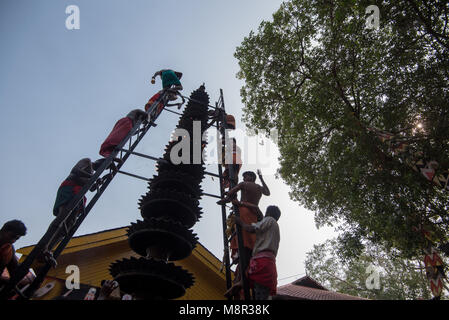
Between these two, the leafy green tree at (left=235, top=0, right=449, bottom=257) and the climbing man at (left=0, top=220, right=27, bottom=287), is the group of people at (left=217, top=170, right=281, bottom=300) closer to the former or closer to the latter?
the climbing man at (left=0, top=220, right=27, bottom=287)

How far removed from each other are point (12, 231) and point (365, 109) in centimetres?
1149

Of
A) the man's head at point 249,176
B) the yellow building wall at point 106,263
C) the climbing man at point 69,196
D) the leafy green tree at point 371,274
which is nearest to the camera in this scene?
Answer: the climbing man at point 69,196

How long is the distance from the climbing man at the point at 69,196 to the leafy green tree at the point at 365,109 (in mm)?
7928

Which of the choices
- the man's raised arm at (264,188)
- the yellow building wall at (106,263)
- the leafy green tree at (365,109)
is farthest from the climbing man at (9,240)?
the leafy green tree at (365,109)

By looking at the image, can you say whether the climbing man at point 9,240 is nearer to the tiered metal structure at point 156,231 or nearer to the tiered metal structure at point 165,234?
the tiered metal structure at point 156,231

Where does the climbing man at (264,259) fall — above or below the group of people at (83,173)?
below

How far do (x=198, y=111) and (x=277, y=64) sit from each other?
7216 millimetres

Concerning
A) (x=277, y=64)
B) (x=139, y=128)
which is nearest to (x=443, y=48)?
(x=277, y=64)

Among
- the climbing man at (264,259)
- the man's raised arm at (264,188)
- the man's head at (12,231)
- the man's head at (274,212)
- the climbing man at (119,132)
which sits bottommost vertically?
the climbing man at (264,259)

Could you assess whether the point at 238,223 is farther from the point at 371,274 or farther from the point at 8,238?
the point at 371,274

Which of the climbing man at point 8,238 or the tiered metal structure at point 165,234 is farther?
the climbing man at point 8,238

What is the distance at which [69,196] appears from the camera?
4555 millimetres

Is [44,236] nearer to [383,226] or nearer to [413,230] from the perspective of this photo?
[383,226]

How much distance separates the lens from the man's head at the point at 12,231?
3773mm
